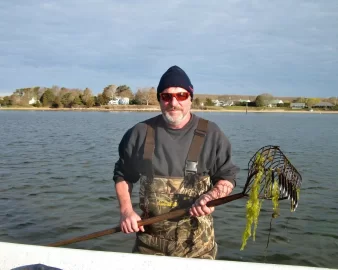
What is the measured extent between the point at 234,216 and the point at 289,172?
6.09m

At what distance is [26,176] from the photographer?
1392cm

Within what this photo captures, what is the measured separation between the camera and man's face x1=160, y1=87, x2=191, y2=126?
140 inches

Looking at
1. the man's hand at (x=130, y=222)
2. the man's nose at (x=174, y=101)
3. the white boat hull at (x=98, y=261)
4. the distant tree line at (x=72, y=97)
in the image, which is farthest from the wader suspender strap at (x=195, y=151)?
the distant tree line at (x=72, y=97)

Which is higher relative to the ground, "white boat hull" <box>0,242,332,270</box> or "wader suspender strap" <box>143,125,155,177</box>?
"wader suspender strap" <box>143,125,155,177</box>

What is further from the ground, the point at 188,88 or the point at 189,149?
the point at 188,88

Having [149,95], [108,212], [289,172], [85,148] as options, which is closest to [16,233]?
[108,212]

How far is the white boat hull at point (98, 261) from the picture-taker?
325cm

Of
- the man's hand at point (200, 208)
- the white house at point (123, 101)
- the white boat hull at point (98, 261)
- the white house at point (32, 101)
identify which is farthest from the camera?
the white house at point (123, 101)

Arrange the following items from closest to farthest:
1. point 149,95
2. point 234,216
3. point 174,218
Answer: point 174,218 → point 234,216 → point 149,95

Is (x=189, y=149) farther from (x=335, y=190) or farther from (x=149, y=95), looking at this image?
(x=149, y=95)

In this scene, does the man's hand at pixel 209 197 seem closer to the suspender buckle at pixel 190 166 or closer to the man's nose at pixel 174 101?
the suspender buckle at pixel 190 166

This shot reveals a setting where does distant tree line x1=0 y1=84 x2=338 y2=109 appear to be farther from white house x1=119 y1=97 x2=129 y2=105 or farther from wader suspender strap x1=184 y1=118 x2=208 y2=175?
wader suspender strap x1=184 y1=118 x2=208 y2=175

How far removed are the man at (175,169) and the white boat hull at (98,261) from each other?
332mm

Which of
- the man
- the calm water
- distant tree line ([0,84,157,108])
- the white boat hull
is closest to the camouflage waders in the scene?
the man
